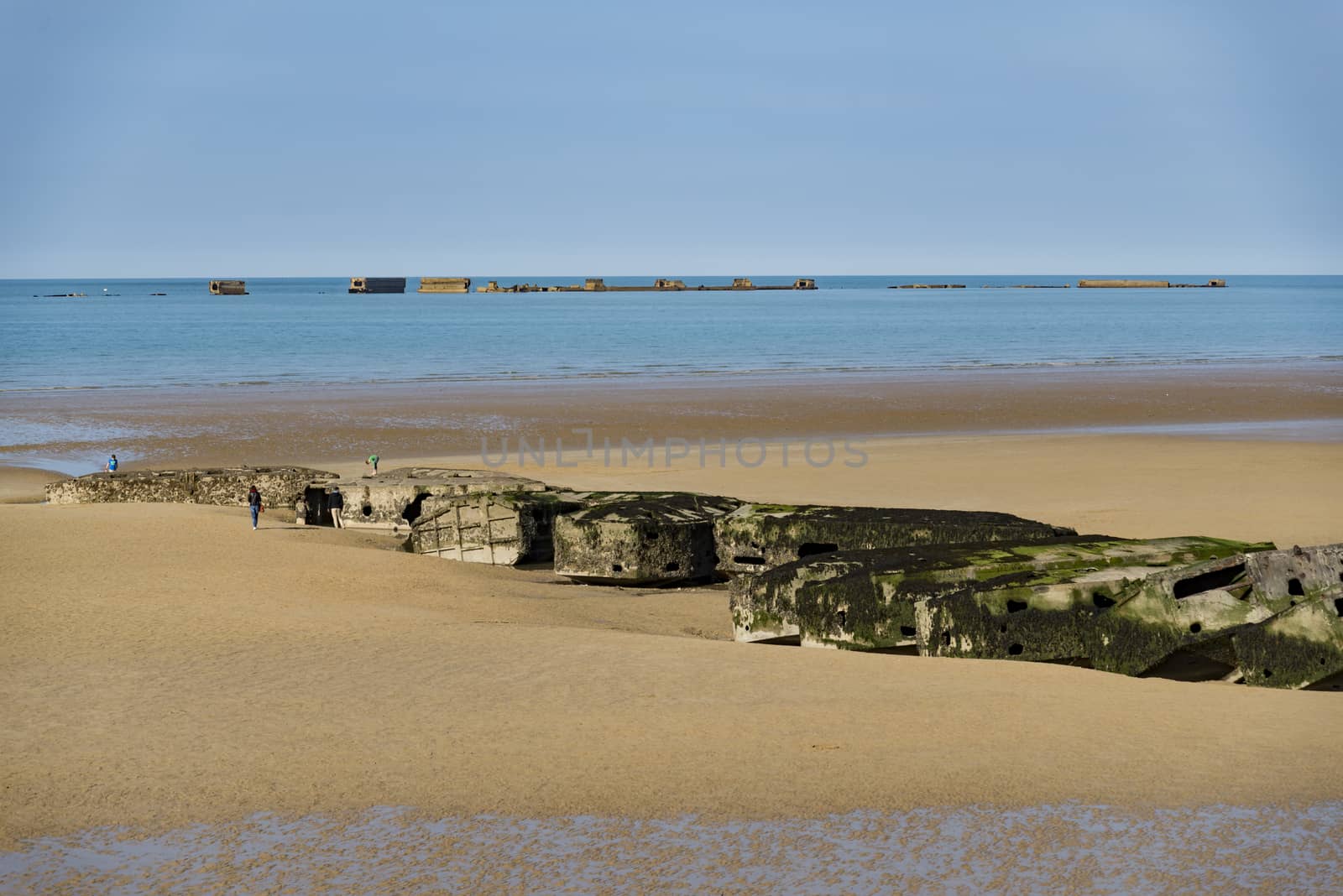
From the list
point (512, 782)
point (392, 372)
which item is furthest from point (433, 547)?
point (392, 372)

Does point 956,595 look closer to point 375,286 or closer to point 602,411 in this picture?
point 602,411

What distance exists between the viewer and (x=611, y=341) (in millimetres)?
68188

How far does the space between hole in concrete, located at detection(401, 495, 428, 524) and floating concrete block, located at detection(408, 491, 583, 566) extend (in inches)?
53.0

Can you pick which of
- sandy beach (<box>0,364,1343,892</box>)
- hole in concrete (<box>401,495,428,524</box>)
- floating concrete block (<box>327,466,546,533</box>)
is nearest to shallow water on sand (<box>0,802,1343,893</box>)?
sandy beach (<box>0,364,1343,892</box>)

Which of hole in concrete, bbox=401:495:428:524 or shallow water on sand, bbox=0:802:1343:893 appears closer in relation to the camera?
shallow water on sand, bbox=0:802:1343:893

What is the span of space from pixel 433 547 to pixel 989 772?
8.45 m

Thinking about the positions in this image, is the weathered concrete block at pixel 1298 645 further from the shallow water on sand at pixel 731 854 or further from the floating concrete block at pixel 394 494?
the floating concrete block at pixel 394 494

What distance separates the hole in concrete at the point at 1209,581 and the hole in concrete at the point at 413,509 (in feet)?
29.4

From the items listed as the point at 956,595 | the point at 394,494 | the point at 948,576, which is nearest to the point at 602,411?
the point at 394,494

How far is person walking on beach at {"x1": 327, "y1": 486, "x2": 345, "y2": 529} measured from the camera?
15.7 meters

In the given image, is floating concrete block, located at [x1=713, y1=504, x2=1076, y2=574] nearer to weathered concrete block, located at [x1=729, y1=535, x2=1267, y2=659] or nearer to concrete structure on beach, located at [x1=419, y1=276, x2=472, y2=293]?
weathered concrete block, located at [x1=729, y1=535, x2=1267, y2=659]

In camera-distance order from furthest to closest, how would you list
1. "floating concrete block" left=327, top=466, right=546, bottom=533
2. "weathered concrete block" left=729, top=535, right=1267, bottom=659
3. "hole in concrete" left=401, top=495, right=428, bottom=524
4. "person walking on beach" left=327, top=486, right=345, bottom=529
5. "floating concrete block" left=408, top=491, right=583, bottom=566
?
"person walking on beach" left=327, top=486, right=345, bottom=529 → "hole in concrete" left=401, top=495, right=428, bottom=524 → "floating concrete block" left=327, top=466, right=546, bottom=533 → "floating concrete block" left=408, top=491, right=583, bottom=566 → "weathered concrete block" left=729, top=535, right=1267, bottom=659

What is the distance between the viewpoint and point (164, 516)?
45.8ft

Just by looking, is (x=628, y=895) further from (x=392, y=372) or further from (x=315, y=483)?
(x=392, y=372)
